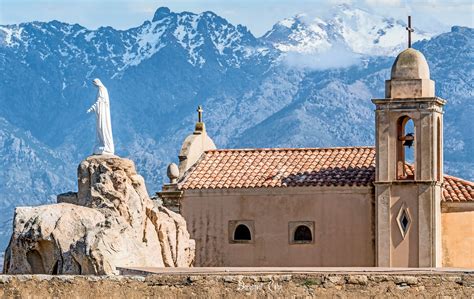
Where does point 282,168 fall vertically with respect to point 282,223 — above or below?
above

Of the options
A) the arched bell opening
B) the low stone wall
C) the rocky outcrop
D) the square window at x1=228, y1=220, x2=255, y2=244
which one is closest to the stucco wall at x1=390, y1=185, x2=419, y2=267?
the arched bell opening

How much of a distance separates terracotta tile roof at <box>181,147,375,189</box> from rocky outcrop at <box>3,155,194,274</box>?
29.8ft

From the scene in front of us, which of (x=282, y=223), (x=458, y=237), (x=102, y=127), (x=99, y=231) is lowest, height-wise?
(x=99, y=231)

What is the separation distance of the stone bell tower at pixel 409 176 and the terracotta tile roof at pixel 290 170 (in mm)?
630

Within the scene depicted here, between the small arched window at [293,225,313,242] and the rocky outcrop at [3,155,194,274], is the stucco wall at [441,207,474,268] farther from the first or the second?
the rocky outcrop at [3,155,194,274]

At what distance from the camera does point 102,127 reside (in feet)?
127

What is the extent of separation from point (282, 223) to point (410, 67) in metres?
4.87

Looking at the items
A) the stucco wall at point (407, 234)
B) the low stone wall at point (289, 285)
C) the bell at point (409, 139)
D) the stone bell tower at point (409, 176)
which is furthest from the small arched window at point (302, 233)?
the low stone wall at point (289, 285)

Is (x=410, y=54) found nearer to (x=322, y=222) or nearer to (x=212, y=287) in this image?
(x=322, y=222)

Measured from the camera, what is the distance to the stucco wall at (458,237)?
45.8 m

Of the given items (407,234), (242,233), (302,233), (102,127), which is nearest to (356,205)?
(407,234)

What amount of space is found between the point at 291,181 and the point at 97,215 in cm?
1344

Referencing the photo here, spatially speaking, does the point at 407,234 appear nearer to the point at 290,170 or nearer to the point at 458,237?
the point at 458,237

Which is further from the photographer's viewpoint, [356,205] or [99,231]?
[356,205]
